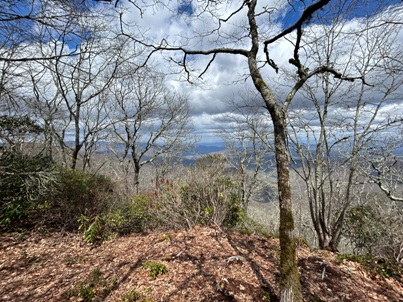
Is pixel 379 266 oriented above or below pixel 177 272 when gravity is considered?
below

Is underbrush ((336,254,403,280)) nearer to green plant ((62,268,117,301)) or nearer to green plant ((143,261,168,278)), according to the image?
green plant ((143,261,168,278))

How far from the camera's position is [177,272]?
3.53 m

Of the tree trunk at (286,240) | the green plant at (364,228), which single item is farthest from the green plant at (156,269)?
the green plant at (364,228)

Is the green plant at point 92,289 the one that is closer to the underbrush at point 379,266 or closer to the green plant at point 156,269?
the green plant at point 156,269

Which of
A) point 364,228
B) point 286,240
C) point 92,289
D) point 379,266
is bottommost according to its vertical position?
point 364,228

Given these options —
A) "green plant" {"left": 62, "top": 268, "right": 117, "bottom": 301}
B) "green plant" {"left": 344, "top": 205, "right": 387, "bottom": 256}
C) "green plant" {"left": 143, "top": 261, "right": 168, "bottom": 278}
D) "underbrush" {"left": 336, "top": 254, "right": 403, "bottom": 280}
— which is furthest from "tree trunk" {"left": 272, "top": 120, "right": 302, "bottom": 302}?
"green plant" {"left": 344, "top": 205, "right": 387, "bottom": 256}

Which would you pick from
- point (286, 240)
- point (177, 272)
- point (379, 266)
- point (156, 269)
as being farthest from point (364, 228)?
point (156, 269)

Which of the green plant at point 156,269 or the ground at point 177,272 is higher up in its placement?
the green plant at point 156,269

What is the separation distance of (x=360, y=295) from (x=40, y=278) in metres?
5.46

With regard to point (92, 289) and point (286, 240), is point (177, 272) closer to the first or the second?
point (92, 289)

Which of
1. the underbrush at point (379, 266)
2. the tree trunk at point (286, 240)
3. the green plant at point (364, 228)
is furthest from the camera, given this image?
the green plant at point (364, 228)

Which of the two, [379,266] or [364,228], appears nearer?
[379,266]

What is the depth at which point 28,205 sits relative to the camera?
5918mm

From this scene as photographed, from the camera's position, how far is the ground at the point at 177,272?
10.1 feet
